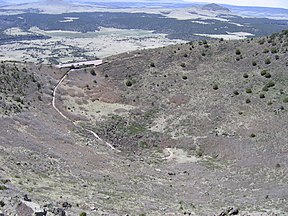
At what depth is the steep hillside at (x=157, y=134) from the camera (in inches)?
1257

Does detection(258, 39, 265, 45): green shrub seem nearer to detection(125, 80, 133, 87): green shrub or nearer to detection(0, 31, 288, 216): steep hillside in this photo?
detection(0, 31, 288, 216): steep hillside

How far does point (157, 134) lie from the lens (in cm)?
5422

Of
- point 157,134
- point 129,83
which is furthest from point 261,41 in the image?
point 157,134

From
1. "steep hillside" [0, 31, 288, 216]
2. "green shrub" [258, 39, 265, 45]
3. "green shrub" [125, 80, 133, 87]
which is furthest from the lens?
"green shrub" [258, 39, 265, 45]

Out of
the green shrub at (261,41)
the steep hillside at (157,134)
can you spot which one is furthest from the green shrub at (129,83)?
the green shrub at (261,41)

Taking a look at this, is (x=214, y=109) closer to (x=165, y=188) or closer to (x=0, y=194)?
(x=165, y=188)

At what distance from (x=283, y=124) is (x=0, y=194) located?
34.3 meters

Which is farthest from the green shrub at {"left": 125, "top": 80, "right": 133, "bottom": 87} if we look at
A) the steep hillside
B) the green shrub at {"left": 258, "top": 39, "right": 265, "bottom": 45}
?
the green shrub at {"left": 258, "top": 39, "right": 265, "bottom": 45}

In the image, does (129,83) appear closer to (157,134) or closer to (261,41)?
(157,134)

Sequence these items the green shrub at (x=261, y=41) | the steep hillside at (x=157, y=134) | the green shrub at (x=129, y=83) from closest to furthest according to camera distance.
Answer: the steep hillside at (x=157, y=134), the green shrub at (x=129, y=83), the green shrub at (x=261, y=41)

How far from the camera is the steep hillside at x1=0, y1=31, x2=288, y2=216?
105 feet

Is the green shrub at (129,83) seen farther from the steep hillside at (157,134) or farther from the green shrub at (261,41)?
the green shrub at (261,41)

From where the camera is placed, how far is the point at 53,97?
59.7 meters

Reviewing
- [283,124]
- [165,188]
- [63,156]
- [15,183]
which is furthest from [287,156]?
[15,183]
